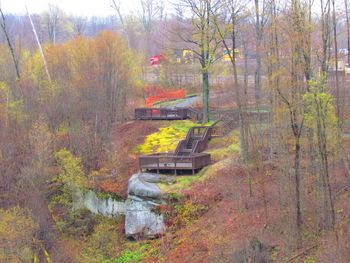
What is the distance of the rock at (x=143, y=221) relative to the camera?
20.1 m

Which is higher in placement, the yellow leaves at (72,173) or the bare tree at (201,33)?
the bare tree at (201,33)

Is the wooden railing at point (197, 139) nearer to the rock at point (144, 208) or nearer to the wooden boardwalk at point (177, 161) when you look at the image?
the wooden boardwalk at point (177, 161)

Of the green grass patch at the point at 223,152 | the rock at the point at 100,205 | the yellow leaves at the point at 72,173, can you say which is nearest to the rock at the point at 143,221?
the rock at the point at 100,205

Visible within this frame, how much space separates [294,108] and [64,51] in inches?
1074

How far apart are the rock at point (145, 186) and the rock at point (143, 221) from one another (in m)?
0.42

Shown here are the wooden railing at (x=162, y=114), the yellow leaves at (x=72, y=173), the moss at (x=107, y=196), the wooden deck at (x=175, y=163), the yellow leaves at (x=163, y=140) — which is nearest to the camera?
the wooden deck at (x=175, y=163)

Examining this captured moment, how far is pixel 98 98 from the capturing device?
3127cm

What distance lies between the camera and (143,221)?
2045 centimetres

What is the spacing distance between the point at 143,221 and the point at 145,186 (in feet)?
5.67

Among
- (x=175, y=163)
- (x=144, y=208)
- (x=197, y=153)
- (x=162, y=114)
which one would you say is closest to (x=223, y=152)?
(x=197, y=153)

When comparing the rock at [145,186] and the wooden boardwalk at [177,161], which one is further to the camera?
the wooden boardwalk at [177,161]

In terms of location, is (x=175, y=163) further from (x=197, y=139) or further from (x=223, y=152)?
(x=197, y=139)

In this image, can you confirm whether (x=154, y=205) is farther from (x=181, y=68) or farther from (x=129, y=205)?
(x=181, y=68)

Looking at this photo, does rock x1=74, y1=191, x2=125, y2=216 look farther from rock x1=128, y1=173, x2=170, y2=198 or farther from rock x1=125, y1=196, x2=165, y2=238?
rock x1=125, y1=196, x2=165, y2=238
